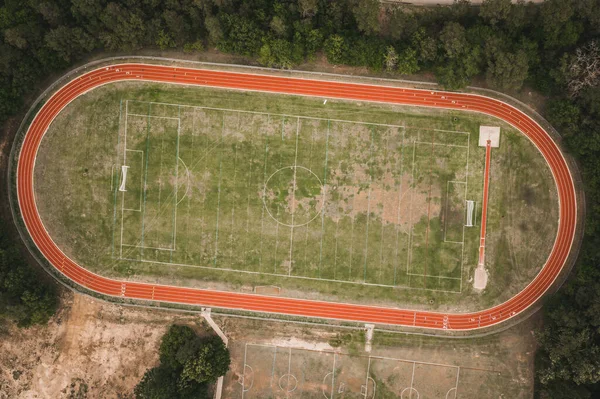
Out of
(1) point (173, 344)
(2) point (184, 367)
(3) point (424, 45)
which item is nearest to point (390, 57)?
(3) point (424, 45)

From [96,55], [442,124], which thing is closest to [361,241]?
[442,124]

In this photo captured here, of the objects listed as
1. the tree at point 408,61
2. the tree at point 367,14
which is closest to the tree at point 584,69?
the tree at point 408,61

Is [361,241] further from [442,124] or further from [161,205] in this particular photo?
[161,205]

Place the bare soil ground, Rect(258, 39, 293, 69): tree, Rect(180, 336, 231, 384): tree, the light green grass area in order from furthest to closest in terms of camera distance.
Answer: the bare soil ground < the light green grass area < Rect(258, 39, 293, 69): tree < Rect(180, 336, 231, 384): tree

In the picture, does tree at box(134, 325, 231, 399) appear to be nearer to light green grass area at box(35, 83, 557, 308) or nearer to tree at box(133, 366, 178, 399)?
tree at box(133, 366, 178, 399)

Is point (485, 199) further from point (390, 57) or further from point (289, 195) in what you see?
point (289, 195)

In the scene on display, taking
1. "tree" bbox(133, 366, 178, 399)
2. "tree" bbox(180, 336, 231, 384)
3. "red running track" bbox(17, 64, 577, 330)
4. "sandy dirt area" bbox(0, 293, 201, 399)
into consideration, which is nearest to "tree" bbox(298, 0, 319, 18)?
"red running track" bbox(17, 64, 577, 330)
